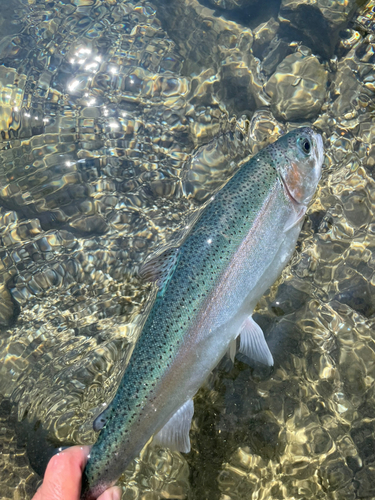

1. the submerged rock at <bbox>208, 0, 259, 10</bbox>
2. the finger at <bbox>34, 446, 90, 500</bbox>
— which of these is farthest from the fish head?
the submerged rock at <bbox>208, 0, 259, 10</bbox>

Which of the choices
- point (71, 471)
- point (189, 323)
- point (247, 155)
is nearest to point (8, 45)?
point (247, 155)

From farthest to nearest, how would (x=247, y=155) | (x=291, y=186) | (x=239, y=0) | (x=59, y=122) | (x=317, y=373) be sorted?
(x=239, y=0) → (x=59, y=122) → (x=247, y=155) → (x=317, y=373) → (x=291, y=186)

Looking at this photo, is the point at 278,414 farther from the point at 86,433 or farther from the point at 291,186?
the point at 291,186

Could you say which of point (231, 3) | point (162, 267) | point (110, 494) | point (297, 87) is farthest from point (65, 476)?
point (231, 3)

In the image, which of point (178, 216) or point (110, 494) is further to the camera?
point (178, 216)

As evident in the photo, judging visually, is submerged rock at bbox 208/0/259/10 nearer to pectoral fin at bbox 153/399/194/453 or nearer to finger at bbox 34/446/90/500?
pectoral fin at bbox 153/399/194/453

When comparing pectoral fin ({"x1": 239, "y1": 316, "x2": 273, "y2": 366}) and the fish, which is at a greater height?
the fish

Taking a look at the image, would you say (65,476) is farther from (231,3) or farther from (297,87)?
(231,3)
